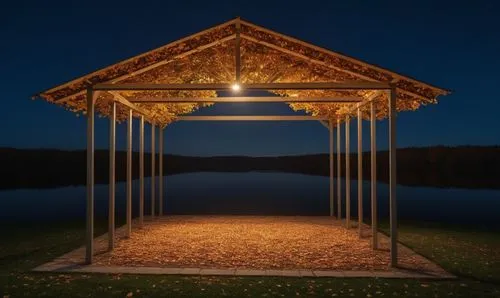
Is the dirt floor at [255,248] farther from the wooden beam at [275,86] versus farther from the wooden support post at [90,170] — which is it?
the wooden beam at [275,86]

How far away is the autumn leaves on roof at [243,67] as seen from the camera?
28.0 ft

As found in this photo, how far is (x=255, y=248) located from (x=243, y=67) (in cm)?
352

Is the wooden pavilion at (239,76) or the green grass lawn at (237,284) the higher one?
the wooden pavilion at (239,76)

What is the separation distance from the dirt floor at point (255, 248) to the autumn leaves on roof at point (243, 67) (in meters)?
2.93

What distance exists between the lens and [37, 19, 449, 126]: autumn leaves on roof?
8.54 meters

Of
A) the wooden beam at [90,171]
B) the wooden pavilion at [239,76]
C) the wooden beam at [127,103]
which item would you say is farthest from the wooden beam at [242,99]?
the wooden beam at [90,171]

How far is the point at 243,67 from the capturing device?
9391 mm

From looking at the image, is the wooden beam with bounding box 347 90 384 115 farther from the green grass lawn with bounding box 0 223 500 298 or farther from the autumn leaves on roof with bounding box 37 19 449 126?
the green grass lawn with bounding box 0 223 500 298

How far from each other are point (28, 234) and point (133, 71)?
221 inches

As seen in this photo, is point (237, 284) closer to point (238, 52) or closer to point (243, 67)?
point (238, 52)

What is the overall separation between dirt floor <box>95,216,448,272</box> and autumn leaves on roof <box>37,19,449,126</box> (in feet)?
9.62

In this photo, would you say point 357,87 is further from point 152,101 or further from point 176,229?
point 176,229

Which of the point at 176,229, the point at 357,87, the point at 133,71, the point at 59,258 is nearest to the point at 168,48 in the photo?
the point at 133,71

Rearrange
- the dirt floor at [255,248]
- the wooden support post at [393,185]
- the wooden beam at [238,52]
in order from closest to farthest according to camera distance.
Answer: the wooden support post at [393,185], the dirt floor at [255,248], the wooden beam at [238,52]
